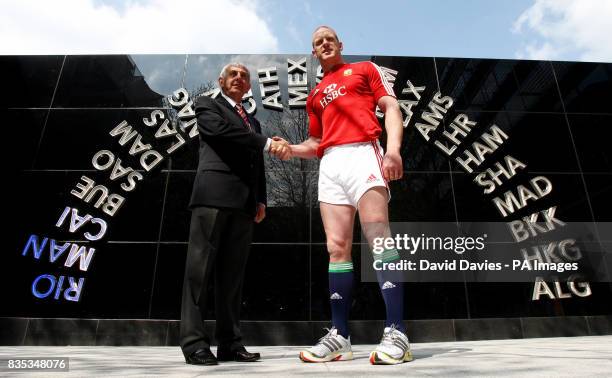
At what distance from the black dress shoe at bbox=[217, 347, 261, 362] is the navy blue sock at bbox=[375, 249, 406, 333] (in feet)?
3.18

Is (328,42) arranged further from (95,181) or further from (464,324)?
(95,181)

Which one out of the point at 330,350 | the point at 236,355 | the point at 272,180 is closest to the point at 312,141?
the point at 330,350

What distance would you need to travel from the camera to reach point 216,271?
9.78 feet

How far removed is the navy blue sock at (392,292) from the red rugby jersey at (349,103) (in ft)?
2.72

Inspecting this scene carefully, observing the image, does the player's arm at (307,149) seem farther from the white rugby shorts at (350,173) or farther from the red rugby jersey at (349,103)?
the white rugby shorts at (350,173)

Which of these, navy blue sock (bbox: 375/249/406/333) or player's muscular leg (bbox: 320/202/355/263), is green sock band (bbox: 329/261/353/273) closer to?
player's muscular leg (bbox: 320/202/355/263)

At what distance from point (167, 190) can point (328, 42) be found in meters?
4.67

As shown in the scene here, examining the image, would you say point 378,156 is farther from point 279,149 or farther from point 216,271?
point 216,271

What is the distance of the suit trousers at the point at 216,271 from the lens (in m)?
2.62

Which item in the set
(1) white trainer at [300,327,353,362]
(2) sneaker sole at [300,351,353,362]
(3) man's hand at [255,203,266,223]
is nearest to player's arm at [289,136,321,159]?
(3) man's hand at [255,203,266,223]

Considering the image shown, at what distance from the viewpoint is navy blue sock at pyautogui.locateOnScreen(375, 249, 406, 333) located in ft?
8.18

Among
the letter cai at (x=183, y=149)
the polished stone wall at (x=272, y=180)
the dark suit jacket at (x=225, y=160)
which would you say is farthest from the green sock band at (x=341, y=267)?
the letter cai at (x=183, y=149)

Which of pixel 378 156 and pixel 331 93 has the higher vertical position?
pixel 331 93

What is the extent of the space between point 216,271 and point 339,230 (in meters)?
0.99
